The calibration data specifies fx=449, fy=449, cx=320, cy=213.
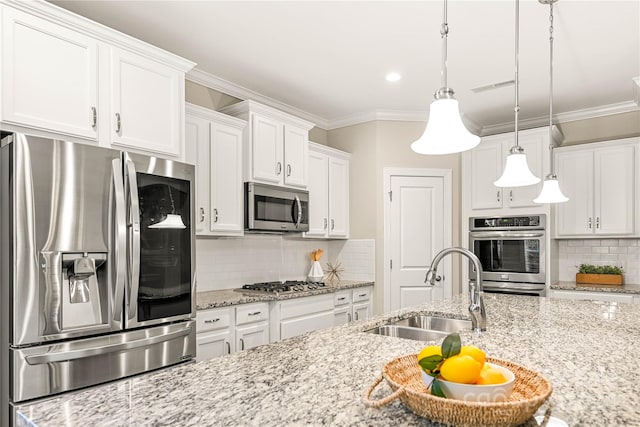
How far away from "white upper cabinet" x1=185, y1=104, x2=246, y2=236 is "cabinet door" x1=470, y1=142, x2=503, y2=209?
8.33 feet

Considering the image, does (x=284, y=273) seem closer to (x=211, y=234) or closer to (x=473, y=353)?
(x=211, y=234)

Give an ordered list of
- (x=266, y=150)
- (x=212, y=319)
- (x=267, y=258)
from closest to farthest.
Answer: (x=212, y=319), (x=266, y=150), (x=267, y=258)

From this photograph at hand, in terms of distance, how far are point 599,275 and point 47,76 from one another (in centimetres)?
465

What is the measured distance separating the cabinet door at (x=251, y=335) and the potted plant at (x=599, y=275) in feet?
10.2

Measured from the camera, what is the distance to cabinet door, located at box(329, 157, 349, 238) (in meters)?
4.71

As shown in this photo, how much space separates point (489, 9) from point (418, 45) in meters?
0.59

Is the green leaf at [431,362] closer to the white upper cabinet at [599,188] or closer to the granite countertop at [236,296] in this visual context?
the granite countertop at [236,296]

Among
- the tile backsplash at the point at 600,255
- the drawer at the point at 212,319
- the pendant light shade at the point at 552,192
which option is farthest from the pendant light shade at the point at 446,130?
the tile backsplash at the point at 600,255

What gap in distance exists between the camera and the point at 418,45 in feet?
10.5

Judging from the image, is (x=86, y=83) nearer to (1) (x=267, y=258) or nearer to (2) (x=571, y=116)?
(1) (x=267, y=258)

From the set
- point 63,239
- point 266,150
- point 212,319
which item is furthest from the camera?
point 266,150

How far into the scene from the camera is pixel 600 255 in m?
4.48

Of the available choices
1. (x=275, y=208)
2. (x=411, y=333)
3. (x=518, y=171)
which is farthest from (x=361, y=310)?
Result: (x=518, y=171)

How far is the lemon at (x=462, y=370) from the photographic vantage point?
91cm
